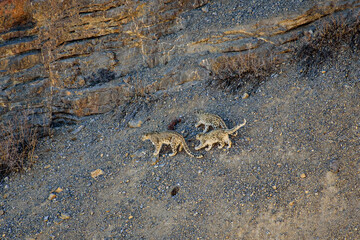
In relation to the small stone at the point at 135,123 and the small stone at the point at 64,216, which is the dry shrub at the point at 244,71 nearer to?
the small stone at the point at 135,123

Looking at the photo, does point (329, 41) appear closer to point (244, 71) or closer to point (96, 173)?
point (244, 71)

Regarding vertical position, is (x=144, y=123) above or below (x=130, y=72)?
below

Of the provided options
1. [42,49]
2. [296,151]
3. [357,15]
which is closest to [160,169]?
[296,151]

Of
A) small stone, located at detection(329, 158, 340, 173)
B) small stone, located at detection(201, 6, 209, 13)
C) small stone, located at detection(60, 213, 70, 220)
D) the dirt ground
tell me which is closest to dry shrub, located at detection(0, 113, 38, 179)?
the dirt ground

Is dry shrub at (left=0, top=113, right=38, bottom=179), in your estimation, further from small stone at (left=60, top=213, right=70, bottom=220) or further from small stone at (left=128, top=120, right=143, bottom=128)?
small stone at (left=128, top=120, right=143, bottom=128)

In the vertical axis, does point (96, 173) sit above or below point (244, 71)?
below

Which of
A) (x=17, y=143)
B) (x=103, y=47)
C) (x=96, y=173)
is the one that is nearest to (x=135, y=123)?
(x=96, y=173)

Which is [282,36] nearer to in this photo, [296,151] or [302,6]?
[302,6]
